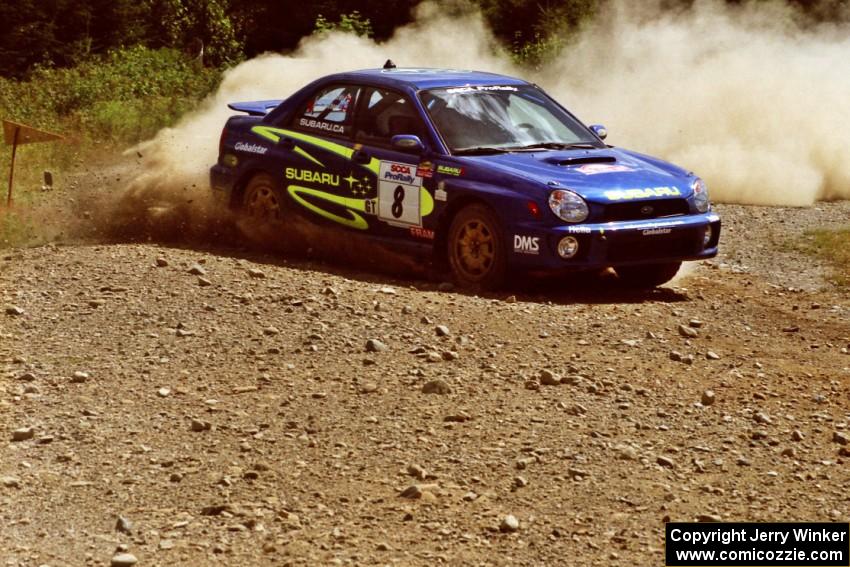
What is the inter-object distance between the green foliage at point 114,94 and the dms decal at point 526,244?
11.5m

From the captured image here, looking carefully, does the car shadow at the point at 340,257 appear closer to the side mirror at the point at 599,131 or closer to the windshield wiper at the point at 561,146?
the windshield wiper at the point at 561,146

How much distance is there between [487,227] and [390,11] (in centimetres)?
2267

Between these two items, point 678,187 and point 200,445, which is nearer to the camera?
point 200,445

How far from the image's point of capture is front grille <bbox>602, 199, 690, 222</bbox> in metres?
10.4

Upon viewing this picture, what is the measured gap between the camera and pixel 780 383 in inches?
322

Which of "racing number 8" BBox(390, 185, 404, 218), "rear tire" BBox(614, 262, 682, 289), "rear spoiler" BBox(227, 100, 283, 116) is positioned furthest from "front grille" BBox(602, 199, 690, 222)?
"rear spoiler" BBox(227, 100, 283, 116)

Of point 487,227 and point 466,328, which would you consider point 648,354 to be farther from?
point 487,227

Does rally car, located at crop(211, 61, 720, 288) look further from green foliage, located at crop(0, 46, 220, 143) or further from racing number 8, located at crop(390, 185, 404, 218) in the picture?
green foliage, located at crop(0, 46, 220, 143)

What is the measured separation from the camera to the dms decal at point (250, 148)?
12.2m

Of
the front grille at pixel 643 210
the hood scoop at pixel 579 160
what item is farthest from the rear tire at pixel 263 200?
the front grille at pixel 643 210

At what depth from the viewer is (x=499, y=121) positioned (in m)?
11.3

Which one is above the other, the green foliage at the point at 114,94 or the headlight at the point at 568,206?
the green foliage at the point at 114,94

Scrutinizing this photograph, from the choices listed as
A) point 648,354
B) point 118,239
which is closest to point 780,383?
point 648,354

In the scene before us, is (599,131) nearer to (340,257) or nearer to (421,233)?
(421,233)
